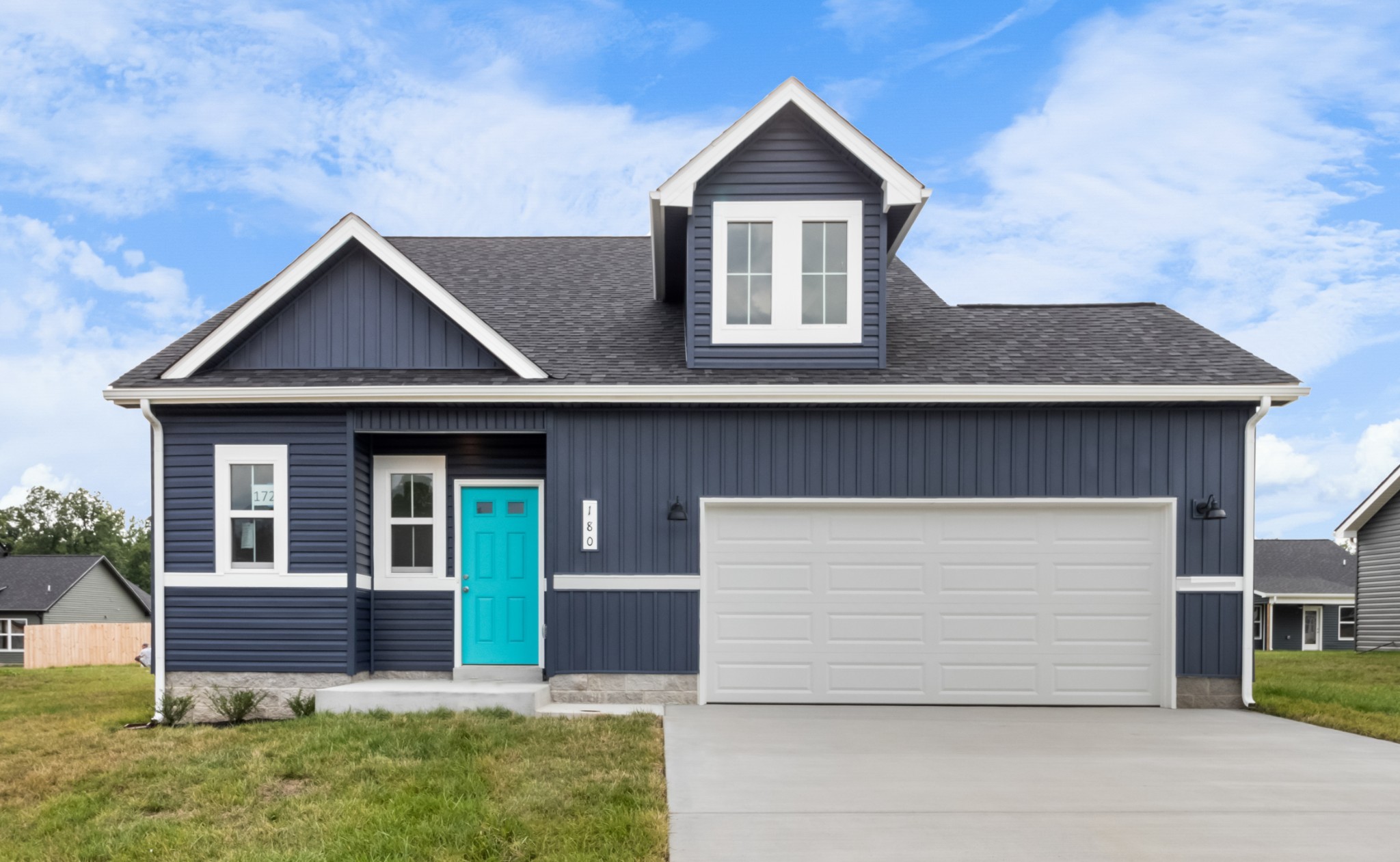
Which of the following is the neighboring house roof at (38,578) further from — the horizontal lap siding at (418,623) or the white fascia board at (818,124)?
the white fascia board at (818,124)

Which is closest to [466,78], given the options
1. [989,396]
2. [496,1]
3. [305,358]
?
[496,1]

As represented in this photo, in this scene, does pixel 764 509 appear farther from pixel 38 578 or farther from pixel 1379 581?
pixel 38 578

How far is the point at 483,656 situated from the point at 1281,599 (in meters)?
28.2

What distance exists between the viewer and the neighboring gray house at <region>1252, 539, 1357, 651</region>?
30984mm

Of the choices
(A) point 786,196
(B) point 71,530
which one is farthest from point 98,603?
(A) point 786,196

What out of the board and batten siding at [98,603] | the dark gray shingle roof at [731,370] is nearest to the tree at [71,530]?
the board and batten siding at [98,603]

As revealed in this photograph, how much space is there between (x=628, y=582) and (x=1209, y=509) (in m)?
5.75

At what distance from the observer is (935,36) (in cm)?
1216

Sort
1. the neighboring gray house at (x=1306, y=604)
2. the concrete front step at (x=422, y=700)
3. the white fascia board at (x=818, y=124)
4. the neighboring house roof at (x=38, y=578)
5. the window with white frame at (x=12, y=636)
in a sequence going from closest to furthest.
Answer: the concrete front step at (x=422, y=700) → the white fascia board at (x=818, y=124) → the neighboring gray house at (x=1306, y=604) → the neighboring house roof at (x=38, y=578) → the window with white frame at (x=12, y=636)

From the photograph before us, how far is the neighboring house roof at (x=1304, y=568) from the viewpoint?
31359 mm

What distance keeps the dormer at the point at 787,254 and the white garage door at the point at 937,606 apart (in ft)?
5.46

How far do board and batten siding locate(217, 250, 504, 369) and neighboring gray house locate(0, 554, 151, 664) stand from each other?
29658mm

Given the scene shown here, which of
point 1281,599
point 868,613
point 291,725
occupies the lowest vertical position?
point 1281,599

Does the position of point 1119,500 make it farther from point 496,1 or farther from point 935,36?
point 496,1
